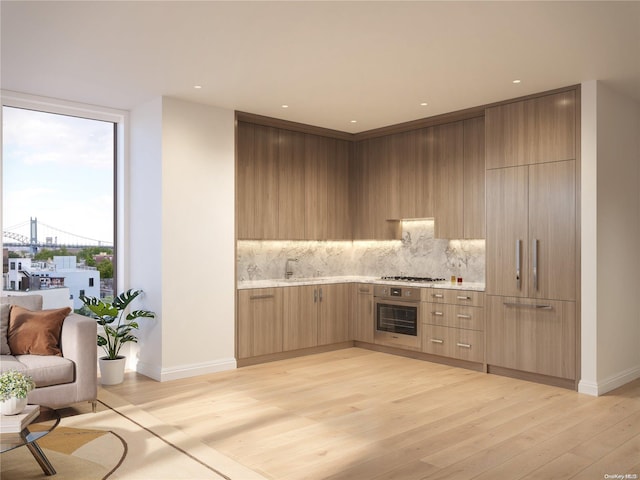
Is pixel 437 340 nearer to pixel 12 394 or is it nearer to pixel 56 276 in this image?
pixel 56 276

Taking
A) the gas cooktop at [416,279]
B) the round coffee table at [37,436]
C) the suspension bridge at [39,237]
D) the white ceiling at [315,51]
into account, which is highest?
the white ceiling at [315,51]

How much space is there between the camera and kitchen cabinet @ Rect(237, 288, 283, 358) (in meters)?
5.79

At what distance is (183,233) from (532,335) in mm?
3573

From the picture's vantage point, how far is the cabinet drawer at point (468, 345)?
5539 mm

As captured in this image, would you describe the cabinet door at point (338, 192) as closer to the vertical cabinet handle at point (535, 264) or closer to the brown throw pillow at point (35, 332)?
the vertical cabinet handle at point (535, 264)

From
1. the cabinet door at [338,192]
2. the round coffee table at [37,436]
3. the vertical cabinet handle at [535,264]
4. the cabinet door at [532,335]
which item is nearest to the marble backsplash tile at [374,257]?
the cabinet door at [338,192]

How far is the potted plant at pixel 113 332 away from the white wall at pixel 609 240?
13.6ft

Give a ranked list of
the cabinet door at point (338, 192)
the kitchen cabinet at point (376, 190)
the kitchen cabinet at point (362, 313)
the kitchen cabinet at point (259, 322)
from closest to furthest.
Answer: the kitchen cabinet at point (259, 322), the kitchen cabinet at point (362, 313), the kitchen cabinet at point (376, 190), the cabinet door at point (338, 192)

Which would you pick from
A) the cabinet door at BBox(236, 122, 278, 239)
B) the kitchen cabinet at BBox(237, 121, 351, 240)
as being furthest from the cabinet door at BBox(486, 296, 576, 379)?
the cabinet door at BBox(236, 122, 278, 239)

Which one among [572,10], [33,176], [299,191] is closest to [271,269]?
[299,191]

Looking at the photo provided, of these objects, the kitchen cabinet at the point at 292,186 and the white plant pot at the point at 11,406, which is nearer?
the white plant pot at the point at 11,406

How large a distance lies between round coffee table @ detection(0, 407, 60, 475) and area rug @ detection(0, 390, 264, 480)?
94 millimetres

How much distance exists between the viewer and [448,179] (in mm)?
6148

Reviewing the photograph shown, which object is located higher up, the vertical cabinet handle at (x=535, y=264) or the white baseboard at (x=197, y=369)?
the vertical cabinet handle at (x=535, y=264)
